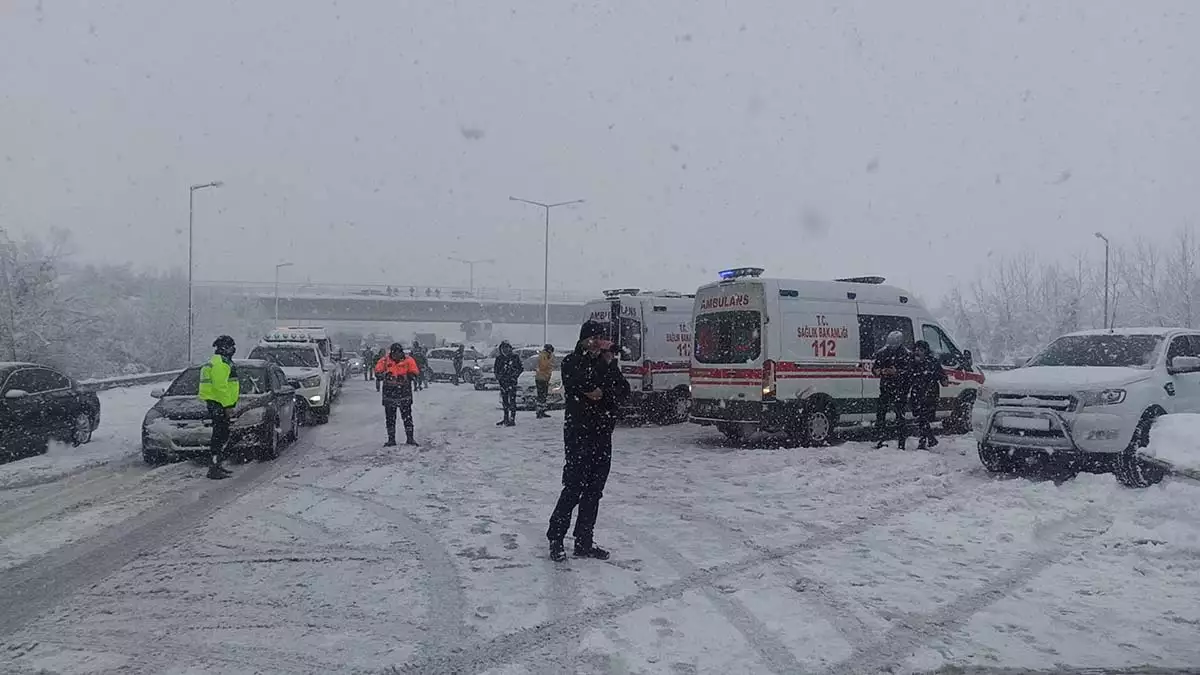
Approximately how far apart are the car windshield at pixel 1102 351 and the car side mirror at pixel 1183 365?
0.31 meters

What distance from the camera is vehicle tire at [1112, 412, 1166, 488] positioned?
9672 millimetres

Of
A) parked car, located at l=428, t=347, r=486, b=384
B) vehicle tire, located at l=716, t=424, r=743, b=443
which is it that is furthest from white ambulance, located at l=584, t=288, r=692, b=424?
parked car, located at l=428, t=347, r=486, b=384

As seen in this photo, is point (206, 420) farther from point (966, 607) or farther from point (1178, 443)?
point (1178, 443)

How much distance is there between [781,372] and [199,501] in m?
8.14

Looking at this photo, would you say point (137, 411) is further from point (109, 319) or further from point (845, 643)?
point (109, 319)

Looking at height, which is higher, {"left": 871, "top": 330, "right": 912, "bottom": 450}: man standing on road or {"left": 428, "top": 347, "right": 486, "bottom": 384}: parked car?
{"left": 871, "top": 330, "right": 912, "bottom": 450}: man standing on road

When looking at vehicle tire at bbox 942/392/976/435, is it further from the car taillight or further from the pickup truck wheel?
the pickup truck wheel

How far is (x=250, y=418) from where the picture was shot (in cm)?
1227

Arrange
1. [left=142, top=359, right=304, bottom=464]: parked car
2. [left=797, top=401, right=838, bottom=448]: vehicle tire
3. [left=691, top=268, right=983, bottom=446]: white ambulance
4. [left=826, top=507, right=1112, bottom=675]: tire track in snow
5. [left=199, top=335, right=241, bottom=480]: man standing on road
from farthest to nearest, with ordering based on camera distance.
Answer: [left=797, top=401, right=838, bottom=448]: vehicle tire < [left=691, top=268, right=983, bottom=446]: white ambulance < [left=142, top=359, right=304, bottom=464]: parked car < [left=199, top=335, right=241, bottom=480]: man standing on road < [left=826, top=507, right=1112, bottom=675]: tire track in snow

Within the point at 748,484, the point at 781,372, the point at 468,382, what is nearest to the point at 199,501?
the point at 748,484

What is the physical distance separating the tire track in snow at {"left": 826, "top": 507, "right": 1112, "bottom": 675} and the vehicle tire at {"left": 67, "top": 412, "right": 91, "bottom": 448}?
44.1 ft

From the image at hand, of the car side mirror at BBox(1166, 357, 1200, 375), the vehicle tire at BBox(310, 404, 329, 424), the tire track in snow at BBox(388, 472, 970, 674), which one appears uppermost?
the car side mirror at BBox(1166, 357, 1200, 375)

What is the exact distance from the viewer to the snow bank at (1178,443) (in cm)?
748

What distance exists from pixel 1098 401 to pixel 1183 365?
1.24 m
